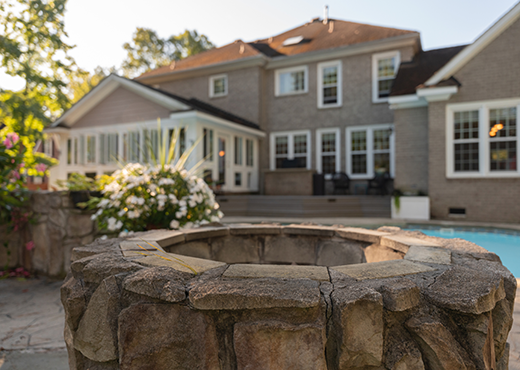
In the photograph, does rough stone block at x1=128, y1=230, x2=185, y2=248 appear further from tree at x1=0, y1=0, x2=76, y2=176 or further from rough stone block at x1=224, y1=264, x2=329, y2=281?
tree at x1=0, y1=0, x2=76, y2=176

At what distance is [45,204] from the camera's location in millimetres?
4234

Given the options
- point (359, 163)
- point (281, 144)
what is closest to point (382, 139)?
point (359, 163)

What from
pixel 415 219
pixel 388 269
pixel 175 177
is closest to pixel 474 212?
pixel 415 219

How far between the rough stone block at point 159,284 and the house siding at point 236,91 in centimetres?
1284

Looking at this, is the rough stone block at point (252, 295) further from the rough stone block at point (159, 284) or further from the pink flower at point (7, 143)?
the pink flower at point (7, 143)

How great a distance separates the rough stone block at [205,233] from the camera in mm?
2582

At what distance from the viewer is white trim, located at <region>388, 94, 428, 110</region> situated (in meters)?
9.41

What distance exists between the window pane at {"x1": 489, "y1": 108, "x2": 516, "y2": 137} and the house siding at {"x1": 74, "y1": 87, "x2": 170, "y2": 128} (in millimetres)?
9257

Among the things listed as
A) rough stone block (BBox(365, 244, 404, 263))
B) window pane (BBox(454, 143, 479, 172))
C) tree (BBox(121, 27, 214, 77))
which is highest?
tree (BBox(121, 27, 214, 77))

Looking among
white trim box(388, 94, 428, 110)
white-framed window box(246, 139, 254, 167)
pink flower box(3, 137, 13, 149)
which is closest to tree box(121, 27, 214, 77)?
white-framed window box(246, 139, 254, 167)

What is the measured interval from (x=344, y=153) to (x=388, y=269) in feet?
39.0

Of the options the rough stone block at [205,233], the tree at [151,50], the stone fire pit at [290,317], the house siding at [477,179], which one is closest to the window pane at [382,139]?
Result: the house siding at [477,179]

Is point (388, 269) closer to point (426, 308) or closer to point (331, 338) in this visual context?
point (426, 308)

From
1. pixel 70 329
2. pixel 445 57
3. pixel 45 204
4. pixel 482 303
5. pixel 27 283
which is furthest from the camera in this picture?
pixel 445 57
